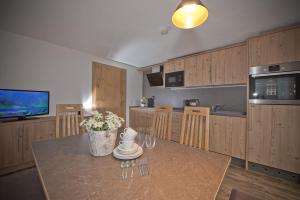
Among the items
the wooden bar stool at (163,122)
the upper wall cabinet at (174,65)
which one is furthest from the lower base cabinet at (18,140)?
the upper wall cabinet at (174,65)

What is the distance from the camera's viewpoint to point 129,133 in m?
0.97

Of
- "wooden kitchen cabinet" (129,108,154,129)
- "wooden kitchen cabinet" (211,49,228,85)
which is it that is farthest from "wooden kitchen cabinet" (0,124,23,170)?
"wooden kitchen cabinet" (211,49,228,85)

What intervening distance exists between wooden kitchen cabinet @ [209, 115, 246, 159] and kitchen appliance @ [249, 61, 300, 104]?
18.2 inches

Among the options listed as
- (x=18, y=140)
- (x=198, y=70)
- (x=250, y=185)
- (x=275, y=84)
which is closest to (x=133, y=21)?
(x=198, y=70)

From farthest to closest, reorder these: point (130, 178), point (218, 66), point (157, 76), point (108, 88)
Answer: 1. point (157, 76)
2. point (108, 88)
3. point (218, 66)
4. point (130, 178)

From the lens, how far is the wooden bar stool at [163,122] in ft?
5.29

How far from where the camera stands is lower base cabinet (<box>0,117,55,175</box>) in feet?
5.92

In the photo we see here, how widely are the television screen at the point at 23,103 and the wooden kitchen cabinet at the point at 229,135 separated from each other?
315 cm

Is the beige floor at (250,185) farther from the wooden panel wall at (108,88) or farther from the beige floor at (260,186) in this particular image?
the wooden panel wall at (108,88)

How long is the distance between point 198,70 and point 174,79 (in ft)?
2.13

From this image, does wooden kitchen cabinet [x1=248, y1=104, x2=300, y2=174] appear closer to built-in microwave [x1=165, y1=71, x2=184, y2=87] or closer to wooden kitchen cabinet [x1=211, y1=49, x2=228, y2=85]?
wooden kitchen cabinet [x1=211, y1=49, x2=228, y2=85]

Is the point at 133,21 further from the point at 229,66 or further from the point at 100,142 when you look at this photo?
the point at 229,66

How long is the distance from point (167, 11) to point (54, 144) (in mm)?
1895

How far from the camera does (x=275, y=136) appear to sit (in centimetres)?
188
